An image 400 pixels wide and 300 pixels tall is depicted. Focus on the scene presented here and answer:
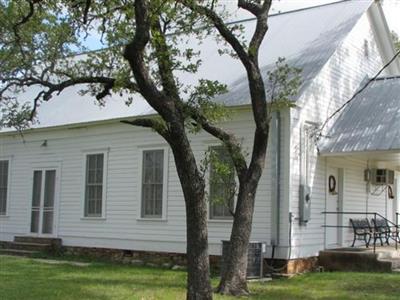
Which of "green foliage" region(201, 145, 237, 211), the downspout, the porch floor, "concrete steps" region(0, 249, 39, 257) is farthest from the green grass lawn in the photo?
"concrete steps" region(0, 249, 39, 257)

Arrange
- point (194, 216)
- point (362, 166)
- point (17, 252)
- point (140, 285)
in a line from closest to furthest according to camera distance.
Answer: point (194, 216) → point (140, 285) → point (362, 166) → point (17, 252)

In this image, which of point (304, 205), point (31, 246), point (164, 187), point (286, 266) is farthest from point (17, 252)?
point (304, 205)

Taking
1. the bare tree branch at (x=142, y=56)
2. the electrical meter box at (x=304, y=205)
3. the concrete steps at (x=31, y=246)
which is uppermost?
the bare tree branch at (x=142, y=56)

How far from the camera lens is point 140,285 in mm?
12477

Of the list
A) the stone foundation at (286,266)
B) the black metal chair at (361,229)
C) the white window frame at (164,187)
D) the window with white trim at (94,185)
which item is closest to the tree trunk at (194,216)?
the stone foundation at (286,266)

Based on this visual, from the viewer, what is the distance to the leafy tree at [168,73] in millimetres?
9219

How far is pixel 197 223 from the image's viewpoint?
368 inches

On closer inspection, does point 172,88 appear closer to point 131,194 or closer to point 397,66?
point 131,194

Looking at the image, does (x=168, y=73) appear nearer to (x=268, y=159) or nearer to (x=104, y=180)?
(x=268, y=159)

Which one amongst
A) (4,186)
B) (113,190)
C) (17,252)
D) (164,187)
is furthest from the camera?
(4,186)

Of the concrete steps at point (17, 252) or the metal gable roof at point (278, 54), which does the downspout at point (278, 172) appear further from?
the concrete steps at point (17, 252)

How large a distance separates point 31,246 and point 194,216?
12048mm

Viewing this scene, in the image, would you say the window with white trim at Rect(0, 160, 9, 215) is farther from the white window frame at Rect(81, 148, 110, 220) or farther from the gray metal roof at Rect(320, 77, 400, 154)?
the gray metal roof at Rect(320, 77, 400, 154)

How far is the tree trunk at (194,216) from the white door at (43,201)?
39.1ft
